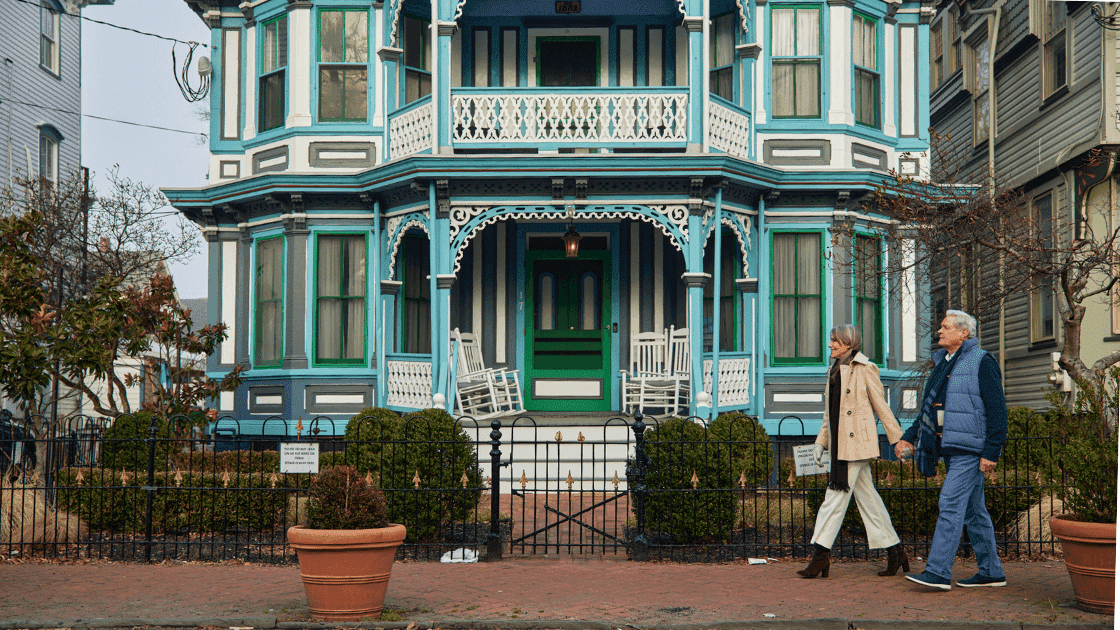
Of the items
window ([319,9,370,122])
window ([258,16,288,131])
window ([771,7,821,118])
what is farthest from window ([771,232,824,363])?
window ([258,16,288,131])

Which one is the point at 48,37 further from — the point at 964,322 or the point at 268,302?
the point at 964,322

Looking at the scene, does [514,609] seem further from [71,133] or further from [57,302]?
[71,133]

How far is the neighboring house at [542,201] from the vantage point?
1406cm

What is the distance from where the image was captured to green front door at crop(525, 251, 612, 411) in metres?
15.5

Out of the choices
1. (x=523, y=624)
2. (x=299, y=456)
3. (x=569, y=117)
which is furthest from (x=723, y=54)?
(x=523, y=624)

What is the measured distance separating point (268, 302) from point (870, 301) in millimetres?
9030

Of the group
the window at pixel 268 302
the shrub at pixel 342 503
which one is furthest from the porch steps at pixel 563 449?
the shrub at pixel 342 503

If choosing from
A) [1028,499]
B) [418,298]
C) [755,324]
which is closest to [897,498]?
[1028,499]

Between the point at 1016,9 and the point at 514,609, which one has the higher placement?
the point at 1016,9

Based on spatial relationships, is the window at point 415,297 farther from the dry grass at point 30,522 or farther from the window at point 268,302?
the dry grass at point 30,522

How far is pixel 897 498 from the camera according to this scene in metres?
8.99

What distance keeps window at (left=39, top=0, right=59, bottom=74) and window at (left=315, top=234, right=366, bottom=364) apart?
11962 mm

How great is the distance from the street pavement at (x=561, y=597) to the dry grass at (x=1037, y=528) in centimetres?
30

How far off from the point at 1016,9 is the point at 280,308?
48.3 ft
